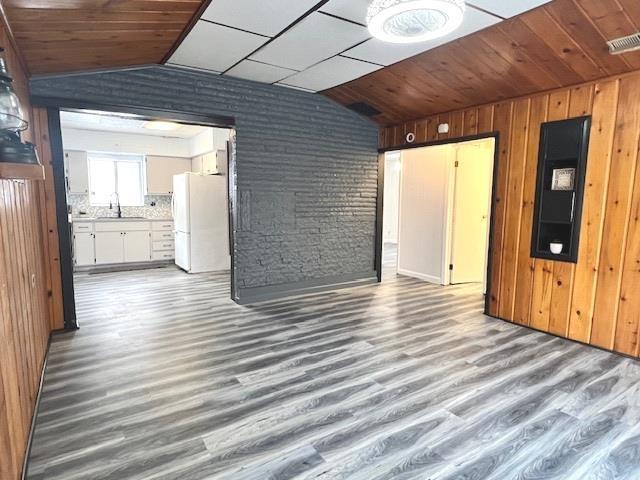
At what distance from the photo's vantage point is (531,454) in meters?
1.87

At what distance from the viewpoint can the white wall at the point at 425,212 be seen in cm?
537

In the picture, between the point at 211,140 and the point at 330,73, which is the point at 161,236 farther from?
the point at 330,73

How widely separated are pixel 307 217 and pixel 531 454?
3.53 metres

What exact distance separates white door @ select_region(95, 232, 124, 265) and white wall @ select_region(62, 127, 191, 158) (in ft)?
5.52

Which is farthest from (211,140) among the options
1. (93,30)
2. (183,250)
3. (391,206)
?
(391,206)

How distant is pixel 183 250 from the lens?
6.40 metres

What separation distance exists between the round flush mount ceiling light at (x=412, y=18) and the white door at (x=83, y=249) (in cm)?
608

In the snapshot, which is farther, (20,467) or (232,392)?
(232,392)

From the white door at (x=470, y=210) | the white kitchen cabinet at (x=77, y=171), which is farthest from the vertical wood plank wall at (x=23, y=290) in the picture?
the white door at (x=470, y=210)

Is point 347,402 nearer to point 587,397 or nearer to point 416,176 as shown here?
point 587,397

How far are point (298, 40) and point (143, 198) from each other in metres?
5.83

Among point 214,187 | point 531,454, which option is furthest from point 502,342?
point 214,187

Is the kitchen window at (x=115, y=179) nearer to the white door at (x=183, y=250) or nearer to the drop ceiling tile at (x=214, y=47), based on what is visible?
the white door at (x=183, y=250)

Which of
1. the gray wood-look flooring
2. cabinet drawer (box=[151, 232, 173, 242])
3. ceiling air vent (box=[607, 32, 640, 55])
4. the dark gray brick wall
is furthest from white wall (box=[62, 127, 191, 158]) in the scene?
ceiling air vent (box=[607, 32, 640, 55])
